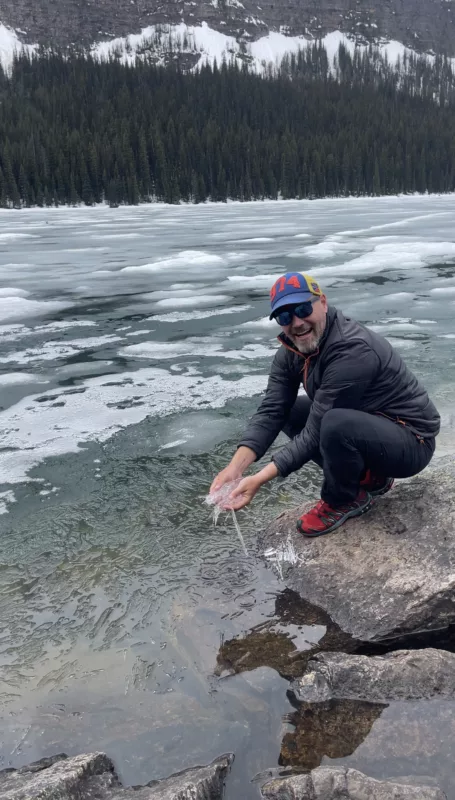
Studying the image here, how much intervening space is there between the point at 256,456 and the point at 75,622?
4.28 ft

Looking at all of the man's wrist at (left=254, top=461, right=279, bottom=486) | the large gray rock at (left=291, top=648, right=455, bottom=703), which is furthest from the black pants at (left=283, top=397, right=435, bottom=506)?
the large gray rock at (left=291, top=648, right=455, bottom=703)

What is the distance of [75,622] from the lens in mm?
3172

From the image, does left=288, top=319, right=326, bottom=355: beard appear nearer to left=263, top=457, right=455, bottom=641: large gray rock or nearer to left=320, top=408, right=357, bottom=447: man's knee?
left=320, top=408, right=357, bottom=447: man's knee

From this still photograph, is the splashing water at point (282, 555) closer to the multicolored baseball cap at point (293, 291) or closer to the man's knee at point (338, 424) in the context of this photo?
the man's knee at point (338, 424)

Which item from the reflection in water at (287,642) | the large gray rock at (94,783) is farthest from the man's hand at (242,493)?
the large gray rock at (94,783)

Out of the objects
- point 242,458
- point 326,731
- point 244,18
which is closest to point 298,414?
point 242,458

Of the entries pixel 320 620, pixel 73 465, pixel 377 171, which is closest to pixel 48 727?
pixel 320 620

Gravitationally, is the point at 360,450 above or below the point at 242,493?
above

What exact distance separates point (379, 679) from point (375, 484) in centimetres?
136

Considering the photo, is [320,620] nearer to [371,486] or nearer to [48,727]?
[371,486]

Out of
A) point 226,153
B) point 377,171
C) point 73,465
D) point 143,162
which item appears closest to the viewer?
point 73,465

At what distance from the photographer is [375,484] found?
376cm

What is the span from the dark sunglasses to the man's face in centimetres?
2

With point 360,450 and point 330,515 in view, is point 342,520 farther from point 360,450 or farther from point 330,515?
point 360,450
